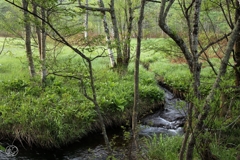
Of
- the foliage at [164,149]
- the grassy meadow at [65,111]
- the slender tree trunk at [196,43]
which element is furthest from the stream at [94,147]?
the slender tree trunk at [196,43]

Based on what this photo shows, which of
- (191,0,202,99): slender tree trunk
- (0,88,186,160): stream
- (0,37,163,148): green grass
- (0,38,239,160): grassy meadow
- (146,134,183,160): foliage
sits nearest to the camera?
(191,0,202,99): slender tree trunk

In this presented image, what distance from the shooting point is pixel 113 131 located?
6.57 metres

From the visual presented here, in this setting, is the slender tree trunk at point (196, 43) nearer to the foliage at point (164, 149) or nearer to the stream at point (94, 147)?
the stream at point (94, 147)

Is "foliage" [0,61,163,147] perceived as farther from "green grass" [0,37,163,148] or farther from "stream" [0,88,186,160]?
"stream" [0,88,186,160]

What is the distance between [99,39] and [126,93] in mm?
3975

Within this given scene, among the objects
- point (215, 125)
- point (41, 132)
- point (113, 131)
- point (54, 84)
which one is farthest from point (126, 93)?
point (215, 125)

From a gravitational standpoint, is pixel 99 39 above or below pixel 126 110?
above

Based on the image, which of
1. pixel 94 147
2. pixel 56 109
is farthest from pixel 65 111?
pixel 94 147

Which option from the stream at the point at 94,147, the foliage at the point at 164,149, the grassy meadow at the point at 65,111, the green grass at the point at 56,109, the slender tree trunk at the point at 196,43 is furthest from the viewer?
the green grass at the point at 56,109

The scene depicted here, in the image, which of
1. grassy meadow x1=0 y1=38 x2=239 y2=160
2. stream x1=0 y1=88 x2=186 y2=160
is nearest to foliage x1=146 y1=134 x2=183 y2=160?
grassy meadow x1=0 y1=38 x2=239 y2=160

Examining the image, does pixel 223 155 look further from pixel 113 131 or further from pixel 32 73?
pixel 32 73

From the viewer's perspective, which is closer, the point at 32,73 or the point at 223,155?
the point at 223,155

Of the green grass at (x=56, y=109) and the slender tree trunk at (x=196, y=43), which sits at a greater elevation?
the slender tree trunk at (x=196, y=43)

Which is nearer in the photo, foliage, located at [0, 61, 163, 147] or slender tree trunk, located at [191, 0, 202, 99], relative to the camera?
slender tree trunk, located at [191, 0, 202, 99]
